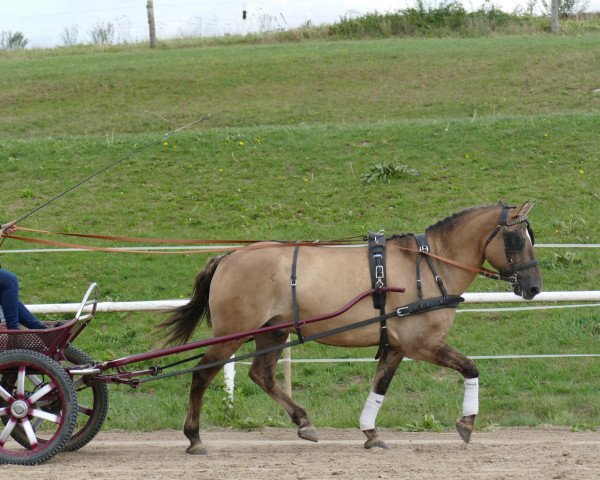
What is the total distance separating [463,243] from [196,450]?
8.51ft

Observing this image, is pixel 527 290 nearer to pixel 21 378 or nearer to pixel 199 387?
pixel 199 387

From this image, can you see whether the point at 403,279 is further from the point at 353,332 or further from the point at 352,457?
the point at 352,457

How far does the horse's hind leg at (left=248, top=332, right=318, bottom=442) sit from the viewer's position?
24.5 ft

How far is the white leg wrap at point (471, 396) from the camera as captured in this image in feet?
23.0

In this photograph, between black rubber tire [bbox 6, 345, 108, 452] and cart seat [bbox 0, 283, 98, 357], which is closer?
cart seat [bbox 0, 283, 98, 357]

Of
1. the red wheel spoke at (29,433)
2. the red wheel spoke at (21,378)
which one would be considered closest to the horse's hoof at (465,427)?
the red wheel spoke at (29,433)

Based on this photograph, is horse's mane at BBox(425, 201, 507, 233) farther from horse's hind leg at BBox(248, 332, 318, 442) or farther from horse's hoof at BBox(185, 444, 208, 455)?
horse's hoof at BBox(185, 444, 208, 455)

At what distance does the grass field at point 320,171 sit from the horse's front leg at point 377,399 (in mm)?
1009

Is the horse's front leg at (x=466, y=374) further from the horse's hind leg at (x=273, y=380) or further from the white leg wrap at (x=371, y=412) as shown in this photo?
the horse's hind leg at (x=273, y=380)

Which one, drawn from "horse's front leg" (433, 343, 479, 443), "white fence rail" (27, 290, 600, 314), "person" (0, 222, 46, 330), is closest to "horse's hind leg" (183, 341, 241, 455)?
"white fence rail" (27, 290, 600, 314)

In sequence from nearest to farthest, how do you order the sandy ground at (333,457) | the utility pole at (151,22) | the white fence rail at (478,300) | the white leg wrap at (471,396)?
the sandy ground at (333,457) < the white leg wrap at (471,396) < the white fence rail at (478,300) < the utility pole at (151,22)

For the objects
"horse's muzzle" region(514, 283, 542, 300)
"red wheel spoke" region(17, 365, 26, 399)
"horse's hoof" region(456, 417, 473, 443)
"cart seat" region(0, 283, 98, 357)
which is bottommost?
"horse's hoof" region(456, 417, 473, 443)

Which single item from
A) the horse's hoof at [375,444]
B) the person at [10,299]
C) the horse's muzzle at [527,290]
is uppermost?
the person at [10,299]

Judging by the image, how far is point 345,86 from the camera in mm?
25594
